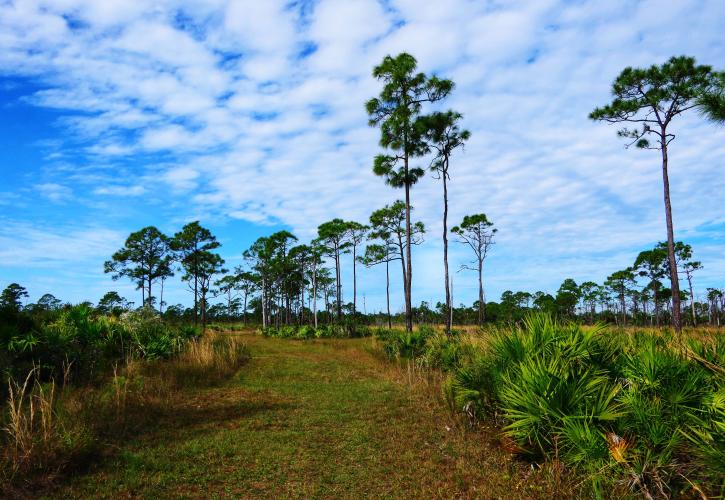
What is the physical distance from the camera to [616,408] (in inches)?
186

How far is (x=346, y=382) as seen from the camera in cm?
1162

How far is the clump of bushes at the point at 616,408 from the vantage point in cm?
385

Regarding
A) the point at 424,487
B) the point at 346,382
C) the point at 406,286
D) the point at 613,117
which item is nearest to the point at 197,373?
the point at 346,382

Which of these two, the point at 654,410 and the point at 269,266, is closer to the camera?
the point at 654,410

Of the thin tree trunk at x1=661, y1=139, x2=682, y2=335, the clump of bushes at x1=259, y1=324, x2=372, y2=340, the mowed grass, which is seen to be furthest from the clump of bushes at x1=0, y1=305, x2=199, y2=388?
the thin tree trunk at x1=661, y1=139, x2=682, y2=335

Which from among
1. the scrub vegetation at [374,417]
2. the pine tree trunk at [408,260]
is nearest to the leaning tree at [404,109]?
the pine tree trunk at [408,260]

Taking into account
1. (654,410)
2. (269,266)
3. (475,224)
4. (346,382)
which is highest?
(475,224)

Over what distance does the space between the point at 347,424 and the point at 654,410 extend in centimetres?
488

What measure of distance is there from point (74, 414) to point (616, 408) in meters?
7.38

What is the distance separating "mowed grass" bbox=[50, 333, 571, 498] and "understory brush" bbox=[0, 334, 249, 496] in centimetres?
26

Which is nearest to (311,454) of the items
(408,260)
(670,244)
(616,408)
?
(616,408)

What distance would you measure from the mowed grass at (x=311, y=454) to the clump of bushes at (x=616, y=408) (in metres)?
0.44

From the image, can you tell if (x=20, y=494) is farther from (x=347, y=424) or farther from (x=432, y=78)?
(x=432, y=78)

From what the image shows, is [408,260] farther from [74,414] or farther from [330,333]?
[74,414]
